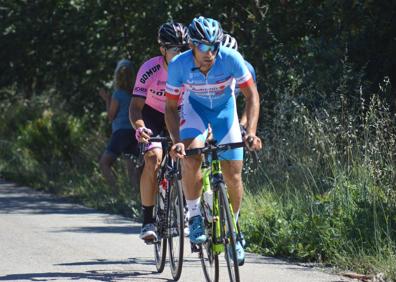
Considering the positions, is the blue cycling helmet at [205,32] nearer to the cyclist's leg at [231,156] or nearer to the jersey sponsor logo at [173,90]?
the jersey sponsor logo at [173,90]

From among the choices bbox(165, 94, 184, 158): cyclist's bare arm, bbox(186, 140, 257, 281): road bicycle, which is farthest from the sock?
bbox(165, 94, 184, 158): cyclist's bare arm

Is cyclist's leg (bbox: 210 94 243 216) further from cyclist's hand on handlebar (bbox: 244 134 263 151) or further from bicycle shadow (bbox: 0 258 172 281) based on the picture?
bicycle shadow (bbox: 0 258 172 281)

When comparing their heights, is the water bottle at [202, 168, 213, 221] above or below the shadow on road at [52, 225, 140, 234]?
above

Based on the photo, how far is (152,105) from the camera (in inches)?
365

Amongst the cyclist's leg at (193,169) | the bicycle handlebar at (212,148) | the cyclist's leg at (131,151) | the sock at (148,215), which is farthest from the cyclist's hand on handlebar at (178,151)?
the cyclist's leg at (131,151)

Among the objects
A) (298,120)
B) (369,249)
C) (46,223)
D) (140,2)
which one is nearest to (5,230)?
(46,223)

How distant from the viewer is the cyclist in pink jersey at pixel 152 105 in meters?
8.83

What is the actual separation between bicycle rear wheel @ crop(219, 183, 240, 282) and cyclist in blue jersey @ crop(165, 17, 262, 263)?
1.00 ft

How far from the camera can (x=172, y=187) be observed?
8.49 m

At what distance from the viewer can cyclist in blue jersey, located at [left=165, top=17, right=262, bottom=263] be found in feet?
25.0

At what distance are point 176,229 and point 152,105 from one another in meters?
1.33

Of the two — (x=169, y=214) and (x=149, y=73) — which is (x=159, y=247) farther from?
(x=149, y=73)

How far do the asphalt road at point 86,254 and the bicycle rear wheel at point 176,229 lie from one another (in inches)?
5.6

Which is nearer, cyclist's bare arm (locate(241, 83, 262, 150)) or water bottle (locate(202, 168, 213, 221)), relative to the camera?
cyclist's bare arm (locate(241, 83, 262, 150))
